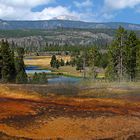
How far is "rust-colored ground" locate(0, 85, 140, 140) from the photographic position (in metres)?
15.8

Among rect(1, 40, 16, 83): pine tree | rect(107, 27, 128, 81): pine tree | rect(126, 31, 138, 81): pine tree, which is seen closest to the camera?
rect(107, 27, 128, 81): pine tree

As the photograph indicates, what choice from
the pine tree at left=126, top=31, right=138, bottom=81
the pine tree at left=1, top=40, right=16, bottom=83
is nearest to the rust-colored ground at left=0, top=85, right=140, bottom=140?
the pine tree at left=126, top=31, right=138, bottom=81

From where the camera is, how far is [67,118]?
18891 mm

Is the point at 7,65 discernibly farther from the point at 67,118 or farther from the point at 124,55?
the point at 67,118

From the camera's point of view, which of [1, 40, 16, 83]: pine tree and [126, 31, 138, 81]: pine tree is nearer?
[126, 31, 138, 81]: pine tree

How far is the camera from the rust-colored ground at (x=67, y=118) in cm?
1584

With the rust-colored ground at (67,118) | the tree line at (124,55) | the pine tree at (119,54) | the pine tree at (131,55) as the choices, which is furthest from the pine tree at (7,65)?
the rust-colored ground at (67,118)

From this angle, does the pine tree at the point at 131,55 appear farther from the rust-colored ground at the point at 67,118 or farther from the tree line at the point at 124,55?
the rust-colored ground at the point at 67,118

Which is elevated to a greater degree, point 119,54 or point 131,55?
point 119,54

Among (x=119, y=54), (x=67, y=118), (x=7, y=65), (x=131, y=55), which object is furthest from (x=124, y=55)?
(x=67, y=118)

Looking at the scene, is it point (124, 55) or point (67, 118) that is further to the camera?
point (124, 55)

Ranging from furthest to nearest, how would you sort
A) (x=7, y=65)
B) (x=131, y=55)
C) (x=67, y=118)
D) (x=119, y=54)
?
1. (x=7, y=65)
2. (x=131, y=55)
3. (x=119, y=54)
4. (x=67, y=118)

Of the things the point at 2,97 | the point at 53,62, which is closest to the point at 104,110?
the point at 2,97

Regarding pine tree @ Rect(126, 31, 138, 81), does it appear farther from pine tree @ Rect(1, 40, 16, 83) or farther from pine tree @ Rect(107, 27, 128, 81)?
pine tree @ Rect(1, 40, 16, 83)
